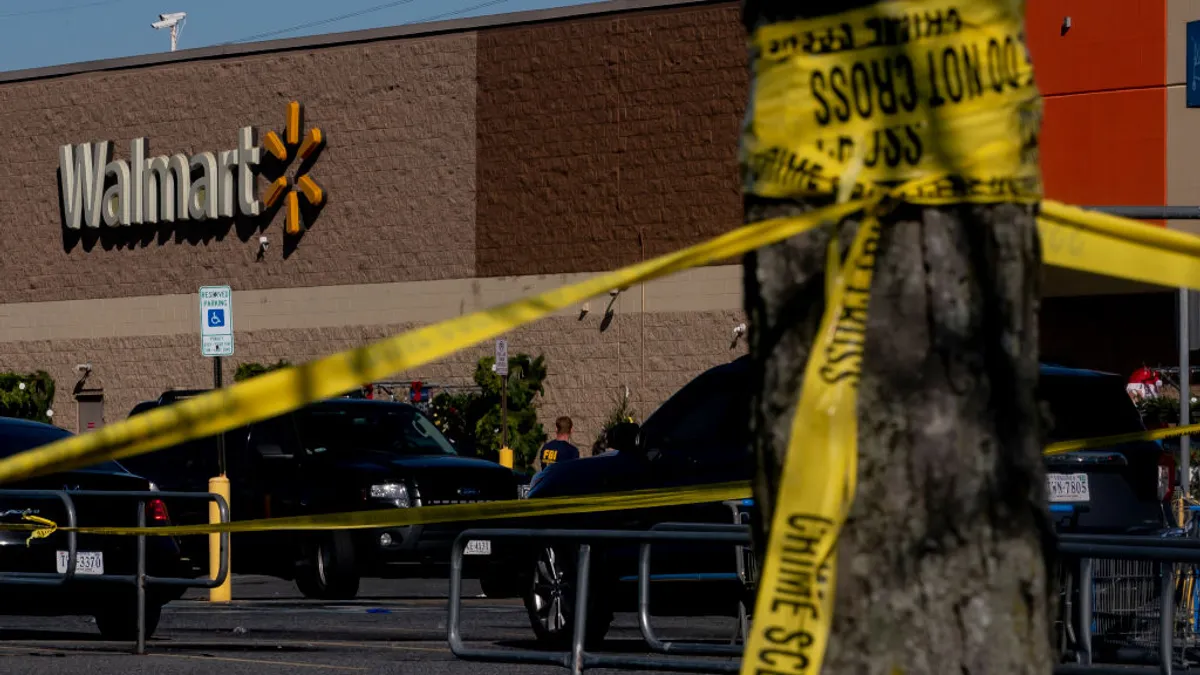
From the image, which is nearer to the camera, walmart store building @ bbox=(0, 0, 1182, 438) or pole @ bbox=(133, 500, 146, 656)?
pole @ bbox=(133, 500, 146, 656)

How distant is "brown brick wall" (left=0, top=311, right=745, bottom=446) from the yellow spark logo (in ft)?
7.71

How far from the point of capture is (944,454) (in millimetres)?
2912

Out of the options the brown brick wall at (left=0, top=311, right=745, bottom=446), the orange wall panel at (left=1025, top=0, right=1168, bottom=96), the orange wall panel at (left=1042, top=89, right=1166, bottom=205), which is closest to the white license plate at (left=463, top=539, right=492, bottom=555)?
the orange wall panel at (left=1042, top=89, right=1166, bottom=205)

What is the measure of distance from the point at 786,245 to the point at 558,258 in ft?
109

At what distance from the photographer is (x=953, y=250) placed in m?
2.99

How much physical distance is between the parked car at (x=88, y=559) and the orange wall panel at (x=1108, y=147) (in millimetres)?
19444

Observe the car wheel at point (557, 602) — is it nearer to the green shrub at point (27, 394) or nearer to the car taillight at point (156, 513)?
the car taillight at point (156, 513)

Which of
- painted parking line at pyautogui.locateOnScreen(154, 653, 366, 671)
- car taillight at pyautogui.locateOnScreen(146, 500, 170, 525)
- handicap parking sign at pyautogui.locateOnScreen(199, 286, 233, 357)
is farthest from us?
handicap parking sign at pyautogui.locateOnScreen(199, 286, 233, 357)

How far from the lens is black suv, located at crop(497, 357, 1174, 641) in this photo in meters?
12.2

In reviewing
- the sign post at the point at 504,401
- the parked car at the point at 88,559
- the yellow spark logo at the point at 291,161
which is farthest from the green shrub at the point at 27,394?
the parked car at the point at 88,559

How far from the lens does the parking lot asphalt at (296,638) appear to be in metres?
11.7

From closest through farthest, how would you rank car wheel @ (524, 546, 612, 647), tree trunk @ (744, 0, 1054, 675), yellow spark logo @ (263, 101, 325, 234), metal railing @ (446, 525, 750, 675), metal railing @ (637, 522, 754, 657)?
tree trunk @ (744, 0, 1054, 675) < metal railing @ (446, 525, 750, 675) < metal railing @ (637, 522, 754, 657) < car wheel @ (524, 546, 612, 647) < yellow spark logo @ (263, 101, 325, 234)

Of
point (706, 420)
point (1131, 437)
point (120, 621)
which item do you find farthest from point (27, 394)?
point (1131, 437)

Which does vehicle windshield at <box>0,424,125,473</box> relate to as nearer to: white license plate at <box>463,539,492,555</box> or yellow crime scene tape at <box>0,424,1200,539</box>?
white license plate at <box>463,539,492,555</box>
